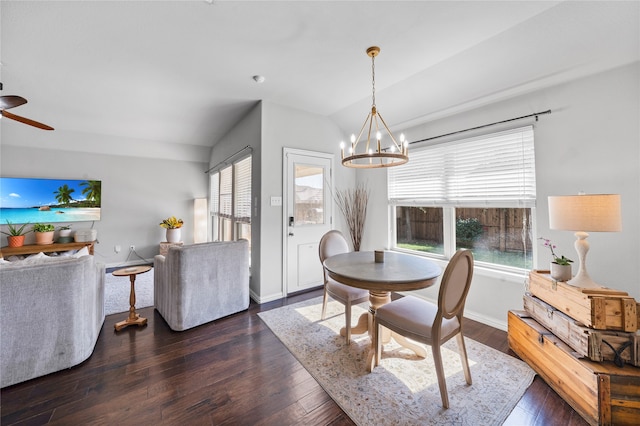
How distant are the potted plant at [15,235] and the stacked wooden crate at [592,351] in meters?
7.14

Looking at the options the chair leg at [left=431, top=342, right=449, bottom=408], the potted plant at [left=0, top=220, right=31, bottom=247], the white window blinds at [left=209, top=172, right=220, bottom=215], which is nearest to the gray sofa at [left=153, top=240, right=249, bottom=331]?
the chair leg at [left=431, top=342, right=449, bottom=408]

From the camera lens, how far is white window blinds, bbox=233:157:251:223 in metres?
3.93

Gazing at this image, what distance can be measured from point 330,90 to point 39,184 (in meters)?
5.40

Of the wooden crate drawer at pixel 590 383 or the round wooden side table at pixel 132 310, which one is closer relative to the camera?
the wooden crate drawer at pixel 590 383

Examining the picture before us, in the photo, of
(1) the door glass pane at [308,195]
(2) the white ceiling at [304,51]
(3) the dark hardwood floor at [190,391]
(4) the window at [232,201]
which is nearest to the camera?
(3) the dark hardwood floor at [190,391]

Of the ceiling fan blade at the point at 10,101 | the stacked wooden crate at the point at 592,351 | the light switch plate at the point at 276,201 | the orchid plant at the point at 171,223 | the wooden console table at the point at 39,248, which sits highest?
the ceiling fan blade at the point at 10,101

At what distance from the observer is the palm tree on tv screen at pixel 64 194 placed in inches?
177

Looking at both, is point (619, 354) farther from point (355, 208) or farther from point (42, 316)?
point (42, 316)

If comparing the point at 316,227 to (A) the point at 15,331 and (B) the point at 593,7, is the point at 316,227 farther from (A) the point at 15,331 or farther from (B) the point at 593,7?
(B) the point at 593,7

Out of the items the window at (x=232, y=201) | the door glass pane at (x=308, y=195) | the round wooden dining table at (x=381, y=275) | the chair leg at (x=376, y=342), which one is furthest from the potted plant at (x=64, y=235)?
the chair leg at (x=376, y=342)

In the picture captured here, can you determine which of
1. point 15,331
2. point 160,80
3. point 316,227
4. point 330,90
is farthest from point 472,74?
point 15,331

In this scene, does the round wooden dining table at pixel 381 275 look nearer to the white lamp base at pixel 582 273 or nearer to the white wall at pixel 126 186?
the white lamp base at pixel 582 273

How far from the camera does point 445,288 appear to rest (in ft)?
5.06

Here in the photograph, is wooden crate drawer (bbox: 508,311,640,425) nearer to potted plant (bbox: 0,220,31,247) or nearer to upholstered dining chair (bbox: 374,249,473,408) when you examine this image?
upholstered dining chair (bbox: 374,249,473,408)
